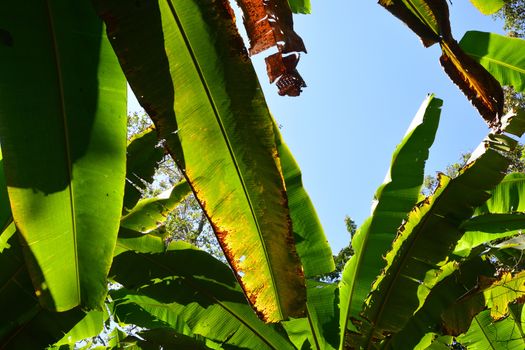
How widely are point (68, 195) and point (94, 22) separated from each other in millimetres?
540

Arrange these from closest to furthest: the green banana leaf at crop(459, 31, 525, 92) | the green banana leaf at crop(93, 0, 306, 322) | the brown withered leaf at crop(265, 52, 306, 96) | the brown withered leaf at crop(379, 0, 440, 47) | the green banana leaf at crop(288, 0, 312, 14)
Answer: the green banana leaf at crop(93, 0, 306, 322) → the brown withered leaf at crop(265, 52, 306, 96) → the brown withered leaf at crop(379, 0, 440, 47) → the green banana leaf at crop(288, 0, 312, 14) → the green banana leaf at crop(459, 31, 525, 92)

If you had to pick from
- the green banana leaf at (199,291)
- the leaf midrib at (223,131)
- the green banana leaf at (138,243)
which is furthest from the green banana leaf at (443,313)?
the green banana leaf at (138,243)

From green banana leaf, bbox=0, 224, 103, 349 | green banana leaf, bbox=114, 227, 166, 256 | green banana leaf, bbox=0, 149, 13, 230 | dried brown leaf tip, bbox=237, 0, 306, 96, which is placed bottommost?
green banana leaf, bbox=0, 224, 103, 349

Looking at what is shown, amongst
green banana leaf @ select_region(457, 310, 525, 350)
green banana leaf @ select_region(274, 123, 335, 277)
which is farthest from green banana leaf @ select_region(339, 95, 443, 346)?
green banana leaf @ select_region(457, 310, 525, 350)

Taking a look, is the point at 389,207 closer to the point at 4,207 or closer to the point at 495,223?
the point at 495,223

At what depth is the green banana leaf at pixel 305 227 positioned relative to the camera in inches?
83.8

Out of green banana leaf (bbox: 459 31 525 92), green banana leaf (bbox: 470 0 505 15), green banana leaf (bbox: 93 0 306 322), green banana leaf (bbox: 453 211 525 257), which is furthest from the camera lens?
green banana leaf (bbox: 453 211 525 257)

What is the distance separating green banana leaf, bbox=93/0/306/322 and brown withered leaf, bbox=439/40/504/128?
604mm

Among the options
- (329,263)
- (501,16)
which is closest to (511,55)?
(329,263)

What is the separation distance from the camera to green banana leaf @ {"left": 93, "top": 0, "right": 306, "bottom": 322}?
115cm

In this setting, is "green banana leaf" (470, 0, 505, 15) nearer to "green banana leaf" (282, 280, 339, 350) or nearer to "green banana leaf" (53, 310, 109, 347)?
"green banana leaf" (282, 280, 339, 350)

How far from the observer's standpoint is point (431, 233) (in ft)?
7.82

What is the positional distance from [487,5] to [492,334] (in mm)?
2185

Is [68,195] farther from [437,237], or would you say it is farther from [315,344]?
[437,237]
